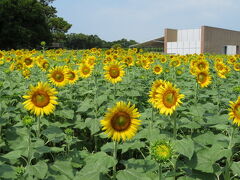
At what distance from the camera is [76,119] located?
4.07 m

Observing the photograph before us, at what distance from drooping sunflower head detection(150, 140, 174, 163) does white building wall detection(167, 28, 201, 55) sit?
41.1 meters

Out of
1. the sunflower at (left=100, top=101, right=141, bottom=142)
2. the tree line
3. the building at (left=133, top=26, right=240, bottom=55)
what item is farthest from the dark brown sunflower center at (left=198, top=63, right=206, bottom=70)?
the building at (left=133, top=26, right=240, bottom=55)

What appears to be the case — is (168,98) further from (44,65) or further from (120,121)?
(44,65)

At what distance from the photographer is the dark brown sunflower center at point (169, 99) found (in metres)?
2.73

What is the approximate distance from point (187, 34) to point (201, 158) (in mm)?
45627

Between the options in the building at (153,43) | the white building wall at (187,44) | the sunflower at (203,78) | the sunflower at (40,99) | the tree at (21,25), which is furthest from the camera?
the building at (153,43)

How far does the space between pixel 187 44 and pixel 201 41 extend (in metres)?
Result: 1.97

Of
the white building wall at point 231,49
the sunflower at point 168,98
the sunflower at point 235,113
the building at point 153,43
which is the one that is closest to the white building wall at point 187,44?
the white building wall at point 231,49

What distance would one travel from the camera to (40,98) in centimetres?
299

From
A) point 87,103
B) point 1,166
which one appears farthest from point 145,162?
point 87,103

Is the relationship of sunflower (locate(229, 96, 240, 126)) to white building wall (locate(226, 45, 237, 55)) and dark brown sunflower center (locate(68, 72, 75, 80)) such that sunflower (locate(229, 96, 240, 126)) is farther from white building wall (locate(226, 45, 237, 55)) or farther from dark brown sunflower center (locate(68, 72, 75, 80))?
white building wall (locate(226, 45, 237, 55))

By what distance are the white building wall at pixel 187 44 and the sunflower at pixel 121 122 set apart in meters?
40.7

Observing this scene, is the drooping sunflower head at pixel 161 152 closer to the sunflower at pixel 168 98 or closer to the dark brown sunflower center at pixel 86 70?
the sunflower at pixel 168 98

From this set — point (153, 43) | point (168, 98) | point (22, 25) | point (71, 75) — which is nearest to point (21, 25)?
point (22, 25)
